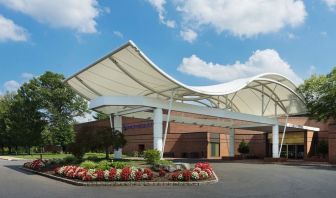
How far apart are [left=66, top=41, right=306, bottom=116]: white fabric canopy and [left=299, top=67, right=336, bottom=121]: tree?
1.23 m

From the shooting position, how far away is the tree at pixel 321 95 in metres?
39.7

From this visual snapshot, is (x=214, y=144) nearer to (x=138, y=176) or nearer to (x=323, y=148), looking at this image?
(x=323, y=148)

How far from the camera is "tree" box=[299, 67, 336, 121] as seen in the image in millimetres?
39719

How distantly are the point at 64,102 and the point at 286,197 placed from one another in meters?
54.4

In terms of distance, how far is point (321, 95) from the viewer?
1662 inches

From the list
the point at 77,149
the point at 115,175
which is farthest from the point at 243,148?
the point at 115,175

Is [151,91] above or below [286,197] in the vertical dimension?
above

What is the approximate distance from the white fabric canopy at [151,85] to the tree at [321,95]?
1231 mm

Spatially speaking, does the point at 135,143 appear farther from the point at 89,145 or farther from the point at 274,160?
the point at 89,145

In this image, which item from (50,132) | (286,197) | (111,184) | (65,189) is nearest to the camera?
(286,197)

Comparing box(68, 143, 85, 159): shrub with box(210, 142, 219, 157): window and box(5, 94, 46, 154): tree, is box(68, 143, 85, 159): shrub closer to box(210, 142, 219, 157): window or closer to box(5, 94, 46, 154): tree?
box(210, 142, 219, 157): window

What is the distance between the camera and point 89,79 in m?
33.9

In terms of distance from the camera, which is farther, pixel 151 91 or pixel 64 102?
pixel 64 102

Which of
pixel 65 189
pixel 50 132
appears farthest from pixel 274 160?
pixel 50 132
